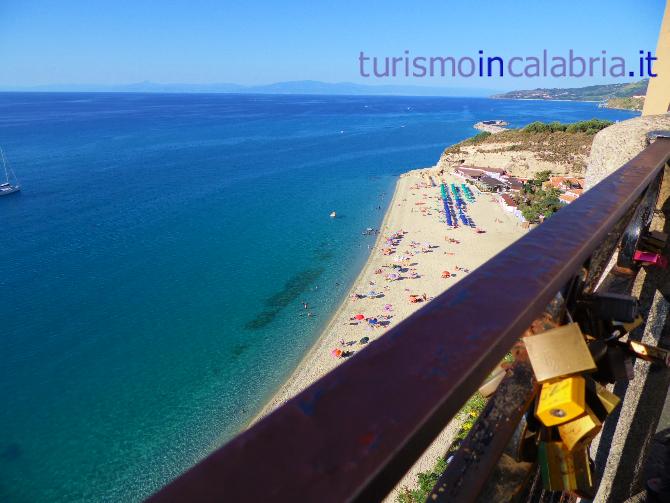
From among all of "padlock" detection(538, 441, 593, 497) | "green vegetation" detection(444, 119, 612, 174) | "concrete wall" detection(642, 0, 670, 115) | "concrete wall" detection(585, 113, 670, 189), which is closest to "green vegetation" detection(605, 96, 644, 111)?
"green vegetation" detection(444, 119, 612, 174)

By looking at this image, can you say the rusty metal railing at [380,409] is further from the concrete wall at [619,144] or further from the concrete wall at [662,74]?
the concrete wall at [662,74]

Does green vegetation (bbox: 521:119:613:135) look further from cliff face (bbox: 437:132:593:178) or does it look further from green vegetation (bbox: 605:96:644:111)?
green vegetation (bbox: 605:96:644:111)

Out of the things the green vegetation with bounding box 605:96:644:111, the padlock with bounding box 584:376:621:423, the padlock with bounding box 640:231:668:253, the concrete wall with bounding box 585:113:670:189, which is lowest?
the padlock with bounding box 584:376:621:423

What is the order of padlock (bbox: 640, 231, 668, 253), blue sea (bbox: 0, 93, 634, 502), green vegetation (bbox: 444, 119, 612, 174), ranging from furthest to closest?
green vegetation (bbox: 444, 119, 612, 174)
blue sea (bbox: 0, 93, 634, 502)
padlock (bbox: 640, 231, 668, 253)

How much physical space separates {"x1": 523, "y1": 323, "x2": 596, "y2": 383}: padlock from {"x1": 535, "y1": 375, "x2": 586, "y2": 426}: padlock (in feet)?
0.09

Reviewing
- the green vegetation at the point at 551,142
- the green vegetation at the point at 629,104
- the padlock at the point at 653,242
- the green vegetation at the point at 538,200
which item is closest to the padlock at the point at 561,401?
the padlock at the point at 653,242

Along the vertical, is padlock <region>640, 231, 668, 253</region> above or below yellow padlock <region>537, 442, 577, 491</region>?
above

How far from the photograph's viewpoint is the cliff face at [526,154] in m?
43.7

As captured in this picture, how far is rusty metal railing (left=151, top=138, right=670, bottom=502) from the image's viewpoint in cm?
47

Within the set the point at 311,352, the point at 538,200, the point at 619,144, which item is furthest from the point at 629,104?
the point at 619,144

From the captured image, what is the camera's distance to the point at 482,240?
31484 millimetres

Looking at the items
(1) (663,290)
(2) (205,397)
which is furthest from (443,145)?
(1) (663,290)

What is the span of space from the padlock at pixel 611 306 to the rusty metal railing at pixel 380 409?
0.42 meters

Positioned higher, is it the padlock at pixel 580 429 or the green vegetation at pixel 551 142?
the green vegetation at pixel 551 142
